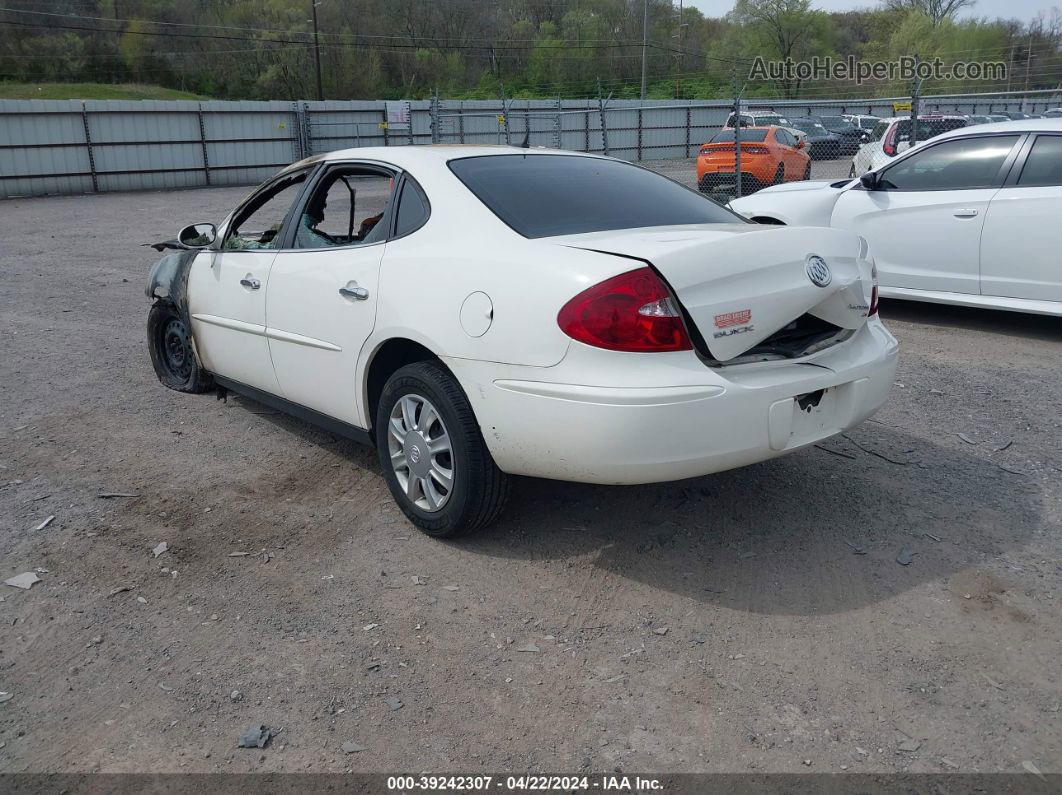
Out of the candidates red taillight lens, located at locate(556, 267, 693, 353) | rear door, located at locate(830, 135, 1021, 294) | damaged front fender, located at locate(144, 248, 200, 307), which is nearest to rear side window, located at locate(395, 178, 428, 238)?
red taillight lens, located at locate(556, 267, 693, 353)

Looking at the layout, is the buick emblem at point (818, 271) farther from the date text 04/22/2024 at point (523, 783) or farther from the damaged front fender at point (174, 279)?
the damaged front fender at point (174, 279)

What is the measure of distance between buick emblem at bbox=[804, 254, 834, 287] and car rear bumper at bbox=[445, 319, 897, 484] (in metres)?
0.32

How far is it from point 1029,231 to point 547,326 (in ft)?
17.4

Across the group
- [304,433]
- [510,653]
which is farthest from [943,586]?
[304,433]

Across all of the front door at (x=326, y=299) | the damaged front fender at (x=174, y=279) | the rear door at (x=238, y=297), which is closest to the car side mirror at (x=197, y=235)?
the damaged front fender at (x=174, y=279)

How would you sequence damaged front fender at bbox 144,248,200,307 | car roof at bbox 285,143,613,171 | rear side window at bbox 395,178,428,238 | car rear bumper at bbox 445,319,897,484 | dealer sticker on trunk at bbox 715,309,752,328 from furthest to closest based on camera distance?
damaged front fender at bbox 144,248,200,307, car roof at bbox 285,143,613,171, rear side window at bbox 395,178,428,238, dealer sticker on trunk at bbox 715,309,752,328, car rear bumper at bbox 445,319,897,484

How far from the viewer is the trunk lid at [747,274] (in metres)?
3.09

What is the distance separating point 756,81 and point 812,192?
5609cm

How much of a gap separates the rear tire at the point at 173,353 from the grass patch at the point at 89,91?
5102cm

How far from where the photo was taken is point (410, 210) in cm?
382

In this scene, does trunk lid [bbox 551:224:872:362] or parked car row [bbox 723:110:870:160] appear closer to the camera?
trunk lid [bbox 551:224:872:362]

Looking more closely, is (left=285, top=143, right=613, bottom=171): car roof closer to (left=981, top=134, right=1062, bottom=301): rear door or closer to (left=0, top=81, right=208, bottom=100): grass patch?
(left=981, top=134, right=1062, bottom=301): rear door

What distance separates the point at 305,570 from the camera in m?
3.53

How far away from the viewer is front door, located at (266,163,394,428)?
384 cm
